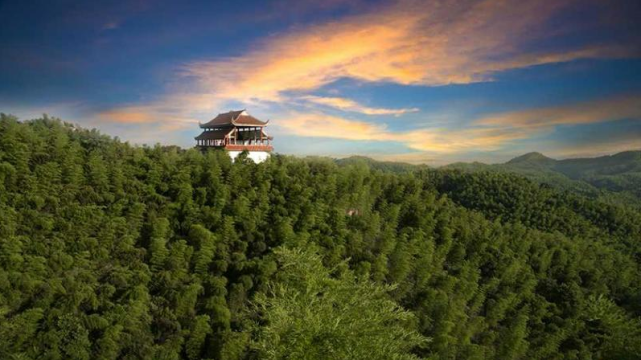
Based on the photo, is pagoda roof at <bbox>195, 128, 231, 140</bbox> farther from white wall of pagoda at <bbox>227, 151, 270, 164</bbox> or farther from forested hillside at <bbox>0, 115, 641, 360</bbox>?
forested hillside at <bbox>0, 115, 641, 360</bbox>

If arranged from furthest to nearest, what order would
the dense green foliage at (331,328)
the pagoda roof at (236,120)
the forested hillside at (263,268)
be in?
1. the pagoda roof at (236,120)
2. the forested hillside at (263,268)
3. the dense green foliage at (331,328)

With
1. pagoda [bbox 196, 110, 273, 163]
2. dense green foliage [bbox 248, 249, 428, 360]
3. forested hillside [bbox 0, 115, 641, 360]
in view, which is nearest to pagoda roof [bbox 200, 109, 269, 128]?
pagoda [bbox 196, 110, 273, 163]

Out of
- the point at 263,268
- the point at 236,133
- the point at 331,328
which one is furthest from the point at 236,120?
the point at 331,328

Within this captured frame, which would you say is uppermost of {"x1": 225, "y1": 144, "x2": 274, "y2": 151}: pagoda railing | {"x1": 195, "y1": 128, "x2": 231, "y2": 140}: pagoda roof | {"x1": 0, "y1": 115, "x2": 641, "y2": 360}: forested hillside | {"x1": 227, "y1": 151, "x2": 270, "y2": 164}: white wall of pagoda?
{"x1": 195, "y1": 128, "x2": 231, "y2": 140}: pagoda roof

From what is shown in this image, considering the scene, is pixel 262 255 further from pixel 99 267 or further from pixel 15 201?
pixel 15 201

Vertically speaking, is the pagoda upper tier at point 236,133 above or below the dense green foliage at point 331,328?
above

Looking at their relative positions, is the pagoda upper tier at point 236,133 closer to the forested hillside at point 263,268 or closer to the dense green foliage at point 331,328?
the forested hillside at point 263,268

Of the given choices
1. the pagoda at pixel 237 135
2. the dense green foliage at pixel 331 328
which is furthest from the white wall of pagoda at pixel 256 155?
the dense green foliage at pixel 331 328
